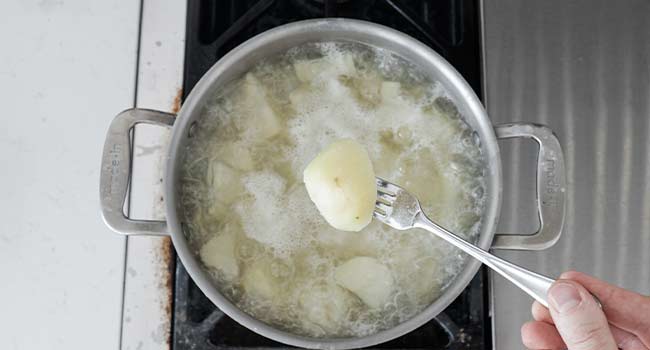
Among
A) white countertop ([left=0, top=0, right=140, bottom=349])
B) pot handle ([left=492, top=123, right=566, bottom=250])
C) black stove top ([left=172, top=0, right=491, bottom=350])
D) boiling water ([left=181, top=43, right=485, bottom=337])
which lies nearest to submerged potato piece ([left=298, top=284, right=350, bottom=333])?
boiling water ([left=181, top=43, right=485, bottom=337])

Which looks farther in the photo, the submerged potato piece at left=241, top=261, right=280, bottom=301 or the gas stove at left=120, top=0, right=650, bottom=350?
the gas stove at left=120, top=0, right=650, bottom=350

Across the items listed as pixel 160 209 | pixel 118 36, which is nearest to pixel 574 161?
pixel 160 209

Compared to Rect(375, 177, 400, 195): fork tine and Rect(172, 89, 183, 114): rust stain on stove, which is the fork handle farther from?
Rect(172, 89, 183, 114): rust stain on stove

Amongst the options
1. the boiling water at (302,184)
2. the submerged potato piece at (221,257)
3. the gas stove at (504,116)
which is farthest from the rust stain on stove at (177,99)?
the submerged potato piece at (221,257)

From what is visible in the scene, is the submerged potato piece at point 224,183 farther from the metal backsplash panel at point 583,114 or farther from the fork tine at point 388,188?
A: the metal backsplash panel at point 583,114

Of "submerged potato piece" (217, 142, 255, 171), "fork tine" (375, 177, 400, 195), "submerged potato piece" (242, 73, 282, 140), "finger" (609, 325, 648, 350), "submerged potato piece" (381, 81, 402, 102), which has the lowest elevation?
"finger" (609, 325, 648, 350)

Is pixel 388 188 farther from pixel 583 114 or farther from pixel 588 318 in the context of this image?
pixel 583 114
